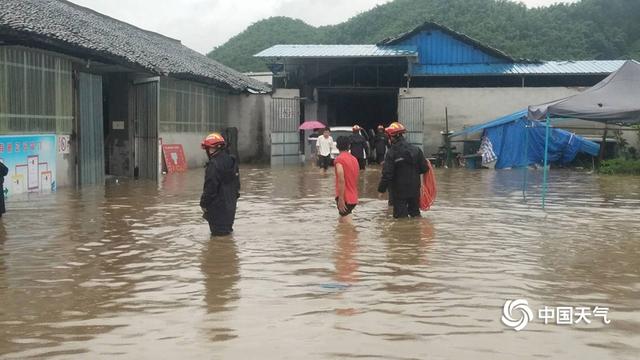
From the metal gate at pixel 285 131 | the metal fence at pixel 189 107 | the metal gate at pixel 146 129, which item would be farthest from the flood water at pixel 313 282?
the metal gate at pixel 285 131

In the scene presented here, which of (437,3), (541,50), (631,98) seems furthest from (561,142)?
(437,3)

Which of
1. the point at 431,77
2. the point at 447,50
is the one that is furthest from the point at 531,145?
the point at 447,50

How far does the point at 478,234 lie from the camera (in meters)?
9.54

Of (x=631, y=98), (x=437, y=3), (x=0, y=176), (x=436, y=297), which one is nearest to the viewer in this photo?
(x=436, y=297)

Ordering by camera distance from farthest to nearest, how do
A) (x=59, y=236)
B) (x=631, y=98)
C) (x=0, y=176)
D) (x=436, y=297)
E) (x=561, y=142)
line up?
(x=561, y=142) → (x=631, y=98) → (x=0, y=176) → (x=59, y=236) → (x=436, y=297)

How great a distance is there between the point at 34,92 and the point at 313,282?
1129cm

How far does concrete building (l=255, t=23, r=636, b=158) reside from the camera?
29344 millimetres

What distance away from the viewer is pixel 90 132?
60.0 ft

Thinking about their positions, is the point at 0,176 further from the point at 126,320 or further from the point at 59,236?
the point at 126,320

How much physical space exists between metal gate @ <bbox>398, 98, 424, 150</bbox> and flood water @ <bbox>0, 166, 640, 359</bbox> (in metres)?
16.1

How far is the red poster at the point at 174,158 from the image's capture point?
23766mm

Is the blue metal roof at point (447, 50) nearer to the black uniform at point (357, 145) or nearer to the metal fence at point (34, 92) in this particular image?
the black uniform at point (357, 145)

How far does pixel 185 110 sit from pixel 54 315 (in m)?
21.1

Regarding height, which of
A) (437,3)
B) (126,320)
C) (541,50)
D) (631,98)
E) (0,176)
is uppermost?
(437,3)
